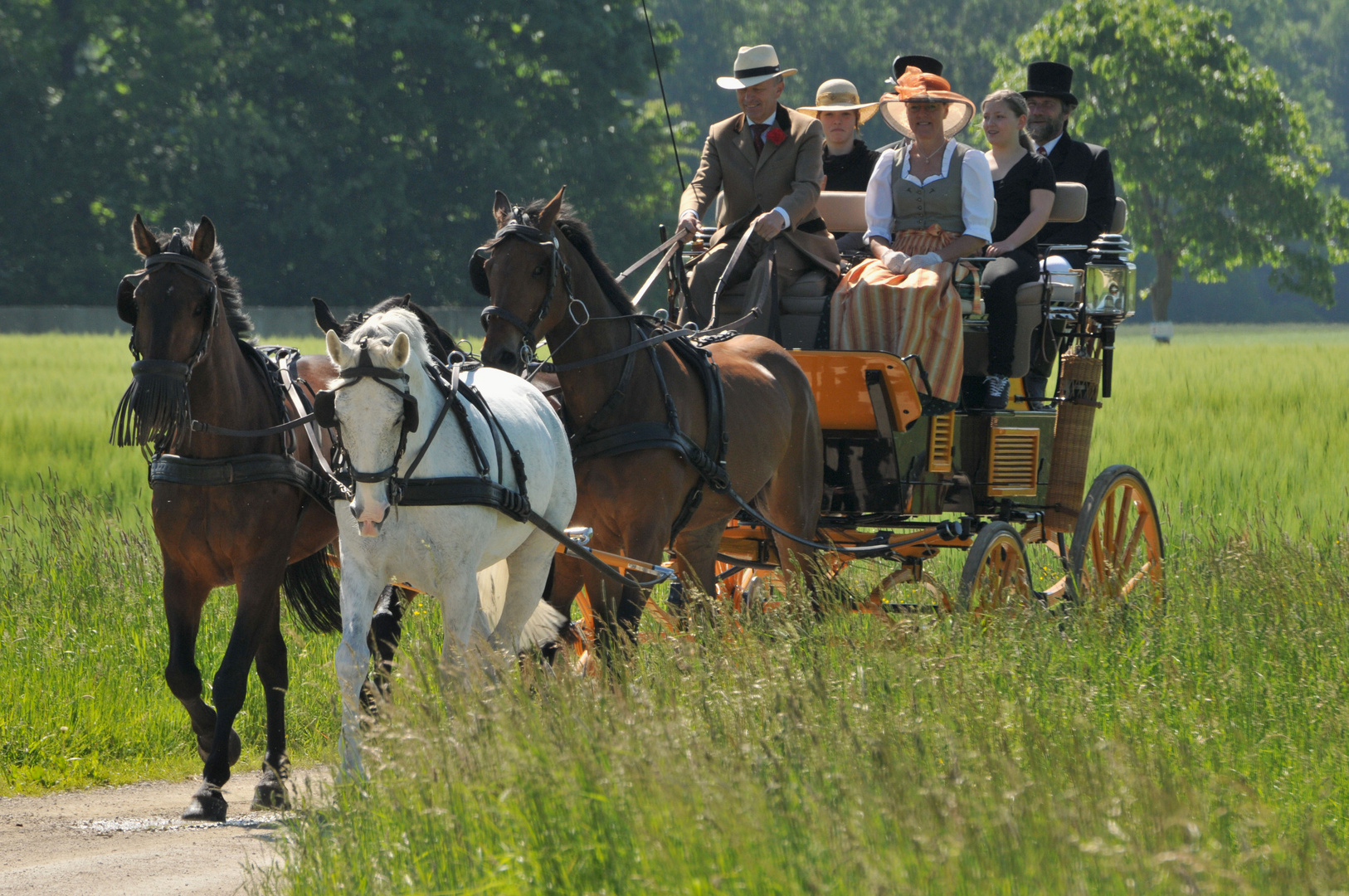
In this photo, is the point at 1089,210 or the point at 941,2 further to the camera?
the point at 941,2

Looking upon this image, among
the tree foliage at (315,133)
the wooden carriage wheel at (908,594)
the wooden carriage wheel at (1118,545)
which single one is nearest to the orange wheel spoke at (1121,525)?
the wooden carriage wheel at (1118,545)

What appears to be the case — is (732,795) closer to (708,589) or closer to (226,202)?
(708,589)

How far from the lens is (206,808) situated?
5.84 metres

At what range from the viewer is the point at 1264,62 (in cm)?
8094

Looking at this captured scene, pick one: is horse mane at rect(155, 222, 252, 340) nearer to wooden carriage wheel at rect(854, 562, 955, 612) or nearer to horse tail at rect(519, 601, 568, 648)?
horse tail at rect(519, 601, 568, 648)

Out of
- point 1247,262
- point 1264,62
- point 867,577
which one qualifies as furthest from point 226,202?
point 1264,62

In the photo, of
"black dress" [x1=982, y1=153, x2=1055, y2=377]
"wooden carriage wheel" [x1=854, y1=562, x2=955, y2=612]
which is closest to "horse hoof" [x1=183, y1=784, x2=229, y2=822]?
"wooden carriage wheel" [x1=854, y1=562, x2=955, y2=612]

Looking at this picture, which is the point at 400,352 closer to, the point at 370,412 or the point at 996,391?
the point at 370,412

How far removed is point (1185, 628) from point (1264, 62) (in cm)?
8206

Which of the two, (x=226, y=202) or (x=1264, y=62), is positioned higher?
(x=1264, y=62)

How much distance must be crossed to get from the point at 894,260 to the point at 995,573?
5.09ft

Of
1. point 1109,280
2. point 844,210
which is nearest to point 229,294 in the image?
point 844,210

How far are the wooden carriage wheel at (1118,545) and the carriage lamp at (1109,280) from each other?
32.5 inches

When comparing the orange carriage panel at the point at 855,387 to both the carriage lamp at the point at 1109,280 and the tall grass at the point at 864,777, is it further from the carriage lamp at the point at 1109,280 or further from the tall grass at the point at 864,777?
the tall grass at the point at 864,777
